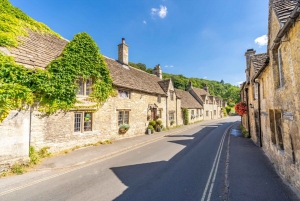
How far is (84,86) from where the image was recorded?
1258 centimetres

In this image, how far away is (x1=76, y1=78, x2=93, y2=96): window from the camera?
12391mm

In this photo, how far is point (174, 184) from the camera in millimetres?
6375

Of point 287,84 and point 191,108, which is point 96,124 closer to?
point 287,84

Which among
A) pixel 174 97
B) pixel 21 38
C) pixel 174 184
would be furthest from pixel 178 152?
pixel 174 97

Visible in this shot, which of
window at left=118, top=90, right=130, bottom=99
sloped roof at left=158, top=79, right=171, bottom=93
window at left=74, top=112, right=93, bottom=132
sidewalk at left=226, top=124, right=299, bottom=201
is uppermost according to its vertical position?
sloped roof at left=158, top=79, right=171, bottom=93

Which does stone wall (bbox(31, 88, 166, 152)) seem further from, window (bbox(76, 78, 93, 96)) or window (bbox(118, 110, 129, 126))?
window (bbox(76, 78, 93, 96))

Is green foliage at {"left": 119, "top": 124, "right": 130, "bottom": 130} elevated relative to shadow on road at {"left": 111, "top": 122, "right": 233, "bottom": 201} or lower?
elevated

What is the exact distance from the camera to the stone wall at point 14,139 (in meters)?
7.53

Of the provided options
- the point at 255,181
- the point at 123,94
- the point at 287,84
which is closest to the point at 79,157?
the point at 123,94

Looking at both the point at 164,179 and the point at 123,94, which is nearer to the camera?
the point at 164,179

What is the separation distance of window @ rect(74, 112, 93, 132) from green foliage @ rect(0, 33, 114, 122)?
1114 mm

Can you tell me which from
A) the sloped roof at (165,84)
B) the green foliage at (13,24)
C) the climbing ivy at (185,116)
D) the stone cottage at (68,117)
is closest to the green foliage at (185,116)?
the climbing ivy at (185,116)

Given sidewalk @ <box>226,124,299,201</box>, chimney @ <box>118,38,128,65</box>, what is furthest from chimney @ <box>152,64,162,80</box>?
sidewalk @ <box>226,124,299,201</box>

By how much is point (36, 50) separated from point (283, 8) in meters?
14.1
